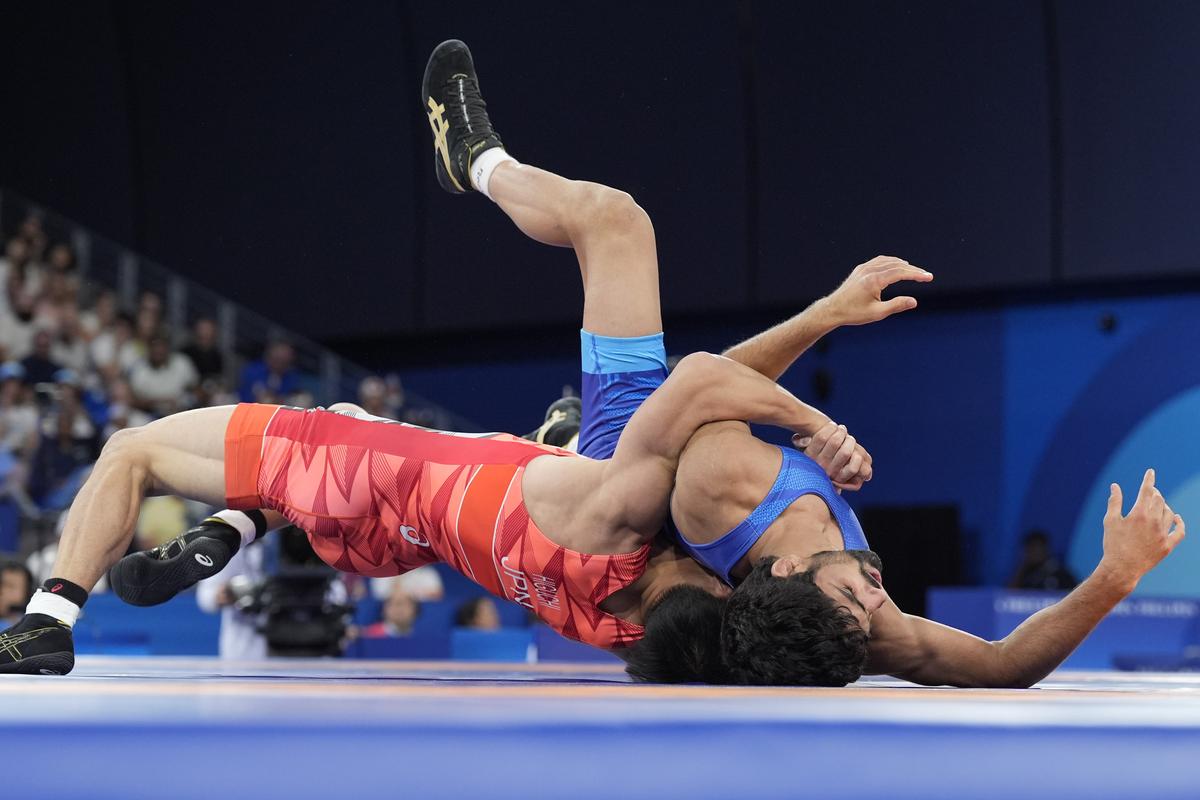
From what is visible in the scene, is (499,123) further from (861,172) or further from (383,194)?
(861,172)

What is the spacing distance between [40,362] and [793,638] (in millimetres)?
7287

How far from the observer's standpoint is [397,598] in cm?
640

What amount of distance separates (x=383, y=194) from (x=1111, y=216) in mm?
5385

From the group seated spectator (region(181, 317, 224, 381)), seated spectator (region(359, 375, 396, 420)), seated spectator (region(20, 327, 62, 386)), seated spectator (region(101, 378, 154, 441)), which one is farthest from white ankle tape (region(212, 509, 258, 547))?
seated spectator (region(181, 317, 224, 381))

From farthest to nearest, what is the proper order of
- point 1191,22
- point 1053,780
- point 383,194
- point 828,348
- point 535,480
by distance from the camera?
1. point 383,194
2. point 828,348
3. point 1191,22
4. point 535,480
5. point 1053,780

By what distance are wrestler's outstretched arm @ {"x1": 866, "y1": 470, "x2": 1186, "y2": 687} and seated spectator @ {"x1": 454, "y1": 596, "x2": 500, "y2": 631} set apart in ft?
14.0

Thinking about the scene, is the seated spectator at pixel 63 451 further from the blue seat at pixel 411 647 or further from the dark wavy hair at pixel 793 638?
the dark wavy hair at pixel 793 638

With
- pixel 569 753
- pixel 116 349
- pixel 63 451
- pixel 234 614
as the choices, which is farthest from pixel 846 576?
pixel 116 349

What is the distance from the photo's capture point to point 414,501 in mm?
2670

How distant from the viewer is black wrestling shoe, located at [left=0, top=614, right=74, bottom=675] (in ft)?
7.00

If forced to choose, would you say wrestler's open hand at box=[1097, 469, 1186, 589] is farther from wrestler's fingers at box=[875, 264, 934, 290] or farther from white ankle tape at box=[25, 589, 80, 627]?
white ankle tape at box=[25, 589, 80, 627]

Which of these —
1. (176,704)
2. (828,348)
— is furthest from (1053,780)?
(828,348)

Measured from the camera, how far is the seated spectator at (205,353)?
8867mm

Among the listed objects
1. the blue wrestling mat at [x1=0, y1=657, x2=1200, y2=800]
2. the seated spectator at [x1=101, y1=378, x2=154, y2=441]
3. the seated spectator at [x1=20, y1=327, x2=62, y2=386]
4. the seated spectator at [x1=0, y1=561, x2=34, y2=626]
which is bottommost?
the seated spectator at [x1=0, y1=561, x2=34, y2=626]
